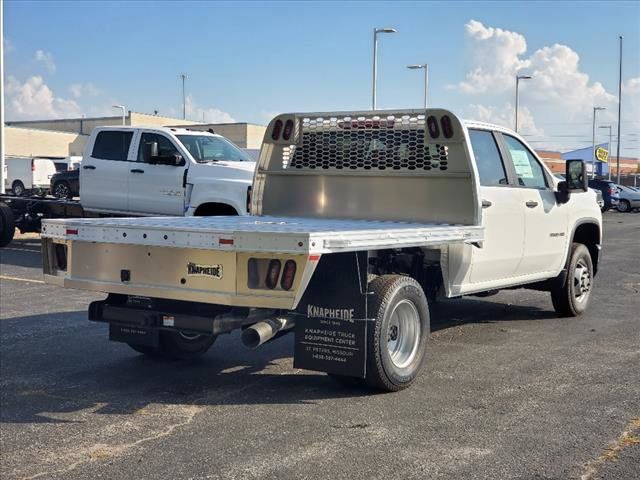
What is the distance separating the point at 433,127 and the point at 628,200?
38.9 meters

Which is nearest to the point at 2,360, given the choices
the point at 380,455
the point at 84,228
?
the point at 84,228

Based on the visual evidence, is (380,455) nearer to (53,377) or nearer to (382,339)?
(382,339)

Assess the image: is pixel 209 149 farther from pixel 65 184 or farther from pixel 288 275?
pixel 65 184

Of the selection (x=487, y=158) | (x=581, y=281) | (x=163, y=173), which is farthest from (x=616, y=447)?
(x=163, y=173)

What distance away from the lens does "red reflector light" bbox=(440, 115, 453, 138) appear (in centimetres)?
688

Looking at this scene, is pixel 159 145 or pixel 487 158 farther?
pixel 159 145

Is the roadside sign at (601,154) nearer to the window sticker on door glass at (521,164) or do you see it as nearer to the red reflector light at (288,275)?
the window sticker on door glass at (521,164)

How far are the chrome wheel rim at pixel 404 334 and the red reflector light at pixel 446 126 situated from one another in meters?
1.74

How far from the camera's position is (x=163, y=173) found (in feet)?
42.5

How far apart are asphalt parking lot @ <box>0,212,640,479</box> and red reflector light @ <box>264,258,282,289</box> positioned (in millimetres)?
916

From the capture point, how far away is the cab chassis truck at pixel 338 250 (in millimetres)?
5109

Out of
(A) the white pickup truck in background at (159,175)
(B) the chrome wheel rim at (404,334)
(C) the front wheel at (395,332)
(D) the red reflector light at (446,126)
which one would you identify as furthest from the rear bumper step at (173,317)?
(A) the white pickup truck in background at (159,175)

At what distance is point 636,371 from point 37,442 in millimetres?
4623

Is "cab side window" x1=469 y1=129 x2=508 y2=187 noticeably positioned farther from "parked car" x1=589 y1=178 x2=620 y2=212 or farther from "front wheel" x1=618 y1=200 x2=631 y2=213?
"front wheel" x1=618 y1=200 x2=631 y2=213
